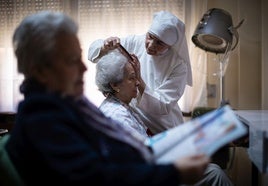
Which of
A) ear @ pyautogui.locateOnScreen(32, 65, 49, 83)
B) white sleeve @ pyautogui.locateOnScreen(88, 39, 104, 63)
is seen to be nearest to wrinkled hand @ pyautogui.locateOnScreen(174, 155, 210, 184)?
ear @ pyautogui.locateOnScreen(32, 65, 49, 83)

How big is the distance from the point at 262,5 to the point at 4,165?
2.30 metres

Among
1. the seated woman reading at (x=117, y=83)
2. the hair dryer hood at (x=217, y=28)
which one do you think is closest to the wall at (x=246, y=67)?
the hair dryer hood at (x=217, y=28)

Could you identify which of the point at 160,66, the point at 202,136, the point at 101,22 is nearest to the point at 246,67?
→ the point at 160,66

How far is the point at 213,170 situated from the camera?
176 centimetres

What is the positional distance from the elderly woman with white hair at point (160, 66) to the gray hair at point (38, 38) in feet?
3.01

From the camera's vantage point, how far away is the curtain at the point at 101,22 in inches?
109

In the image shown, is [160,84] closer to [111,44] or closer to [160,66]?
[160,66]

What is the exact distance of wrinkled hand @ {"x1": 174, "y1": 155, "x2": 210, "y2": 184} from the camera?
832 millimetres

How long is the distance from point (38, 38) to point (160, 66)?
124cm

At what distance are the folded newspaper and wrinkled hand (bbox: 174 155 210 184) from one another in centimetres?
2

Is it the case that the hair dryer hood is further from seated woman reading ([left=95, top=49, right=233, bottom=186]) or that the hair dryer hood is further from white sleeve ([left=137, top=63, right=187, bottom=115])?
seated woman reading ([left=95, top=49, right=233, bottom=186])

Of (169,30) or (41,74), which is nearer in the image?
(41,74)

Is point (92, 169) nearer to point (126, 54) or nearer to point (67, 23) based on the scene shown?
point (67, 23)

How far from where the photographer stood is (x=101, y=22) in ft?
9.51
